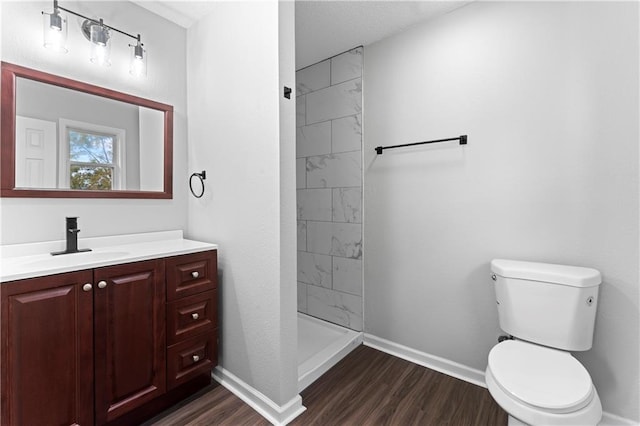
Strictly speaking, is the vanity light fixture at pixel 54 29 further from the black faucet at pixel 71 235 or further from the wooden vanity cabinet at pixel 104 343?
the wooden vanity cabinet at pixel 104 343

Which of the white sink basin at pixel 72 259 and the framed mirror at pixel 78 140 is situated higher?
the framed mirror at pixel 78 140

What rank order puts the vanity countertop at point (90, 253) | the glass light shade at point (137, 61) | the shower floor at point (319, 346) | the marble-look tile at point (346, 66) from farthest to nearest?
1. the marble-look tile at point (346, 66)
2. the shower floor at point (319, 346)
3. the glass light shade at point (137, 61)
4. the vanity countertop at point (90, 253)

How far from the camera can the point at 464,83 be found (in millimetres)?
1834

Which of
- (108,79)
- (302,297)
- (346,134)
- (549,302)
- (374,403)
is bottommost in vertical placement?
(374,403)

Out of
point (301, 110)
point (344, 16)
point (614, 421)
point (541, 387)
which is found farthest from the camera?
point (301, 110)

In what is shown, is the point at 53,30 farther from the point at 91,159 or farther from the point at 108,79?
the point at 91,159

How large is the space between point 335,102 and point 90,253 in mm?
2020

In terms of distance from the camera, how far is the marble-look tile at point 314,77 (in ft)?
8.46

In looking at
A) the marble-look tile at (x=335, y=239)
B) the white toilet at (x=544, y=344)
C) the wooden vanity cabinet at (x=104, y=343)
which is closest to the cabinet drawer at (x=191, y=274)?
the wooden vanity cabinet at (x=104, y=343)

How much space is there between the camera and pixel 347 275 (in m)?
2.49

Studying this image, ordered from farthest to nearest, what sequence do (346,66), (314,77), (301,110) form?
(301,110) → (314,77) → (346,66)

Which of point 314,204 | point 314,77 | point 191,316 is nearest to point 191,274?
point 191,316

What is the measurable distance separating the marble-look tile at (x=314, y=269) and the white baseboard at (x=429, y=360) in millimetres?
590

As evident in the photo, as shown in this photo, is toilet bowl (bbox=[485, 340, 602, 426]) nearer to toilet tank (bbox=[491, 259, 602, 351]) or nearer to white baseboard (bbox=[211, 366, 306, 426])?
toilet tank (bbox=[491, 259, 602, 351])
